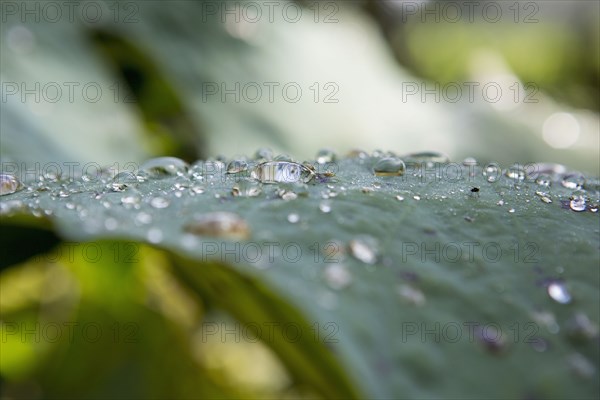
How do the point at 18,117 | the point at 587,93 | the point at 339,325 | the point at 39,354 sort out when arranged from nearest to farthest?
1. the point at 339,325
2. the point at 18,117
3. the point at 39,354
4. the point at 587,93

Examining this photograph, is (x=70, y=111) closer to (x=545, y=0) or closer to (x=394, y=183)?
(x=394, y=183)

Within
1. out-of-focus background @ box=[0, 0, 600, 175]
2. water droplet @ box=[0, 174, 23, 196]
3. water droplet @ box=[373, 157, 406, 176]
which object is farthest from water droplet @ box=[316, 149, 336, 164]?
out-of-focus background @ box=[0, 0, 600, 175]

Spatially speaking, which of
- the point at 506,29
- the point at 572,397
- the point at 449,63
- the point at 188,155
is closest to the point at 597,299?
the point at 572,397

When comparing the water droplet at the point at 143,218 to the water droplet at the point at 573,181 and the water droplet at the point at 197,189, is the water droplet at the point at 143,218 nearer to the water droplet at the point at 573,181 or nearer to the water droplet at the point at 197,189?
the water droplet at the point at 197,189

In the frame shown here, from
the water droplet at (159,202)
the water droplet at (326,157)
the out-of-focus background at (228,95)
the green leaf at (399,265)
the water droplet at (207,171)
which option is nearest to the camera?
Answer: the green leaf at (399,265)

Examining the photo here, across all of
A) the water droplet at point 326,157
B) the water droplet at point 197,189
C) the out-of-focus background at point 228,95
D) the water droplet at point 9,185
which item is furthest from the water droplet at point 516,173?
the out-of-focus background at point 228,95

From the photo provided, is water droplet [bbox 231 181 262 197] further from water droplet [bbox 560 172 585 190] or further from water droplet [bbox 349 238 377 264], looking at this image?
water droplet [bbox 560 172 585 190]
